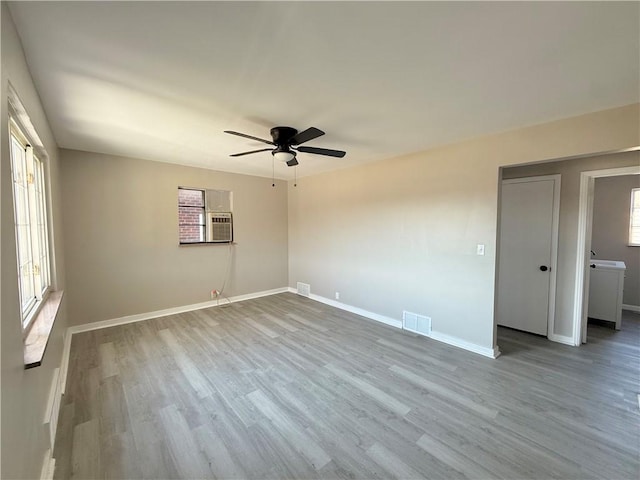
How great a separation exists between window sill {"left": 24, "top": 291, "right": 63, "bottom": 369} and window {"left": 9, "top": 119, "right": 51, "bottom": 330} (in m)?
0.06

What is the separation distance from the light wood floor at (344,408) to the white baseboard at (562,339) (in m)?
0.14

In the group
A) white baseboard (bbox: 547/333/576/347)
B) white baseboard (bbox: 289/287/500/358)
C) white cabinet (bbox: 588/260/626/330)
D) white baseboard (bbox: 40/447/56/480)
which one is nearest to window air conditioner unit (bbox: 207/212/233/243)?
white baseboard (bbox: 289/287/500/358)

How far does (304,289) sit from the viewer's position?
5668mm

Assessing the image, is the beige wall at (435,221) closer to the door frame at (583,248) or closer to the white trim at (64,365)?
the door frame at (583,248)

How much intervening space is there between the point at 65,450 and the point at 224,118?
109 inches

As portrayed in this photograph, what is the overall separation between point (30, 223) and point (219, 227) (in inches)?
115

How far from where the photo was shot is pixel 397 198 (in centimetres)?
395

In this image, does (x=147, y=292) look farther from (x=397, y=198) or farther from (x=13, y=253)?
(x=397, y=198)

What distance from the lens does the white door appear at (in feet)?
11.5

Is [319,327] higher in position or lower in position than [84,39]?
lower

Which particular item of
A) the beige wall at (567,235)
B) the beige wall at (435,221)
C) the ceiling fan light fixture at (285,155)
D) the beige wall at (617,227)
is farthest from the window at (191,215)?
the beige wall at (617,227)

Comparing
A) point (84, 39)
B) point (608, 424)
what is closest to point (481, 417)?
point (608, 424)

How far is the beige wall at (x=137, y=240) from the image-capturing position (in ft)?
12.2

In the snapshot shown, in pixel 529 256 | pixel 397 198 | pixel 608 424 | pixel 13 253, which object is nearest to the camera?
pixel 13 253
